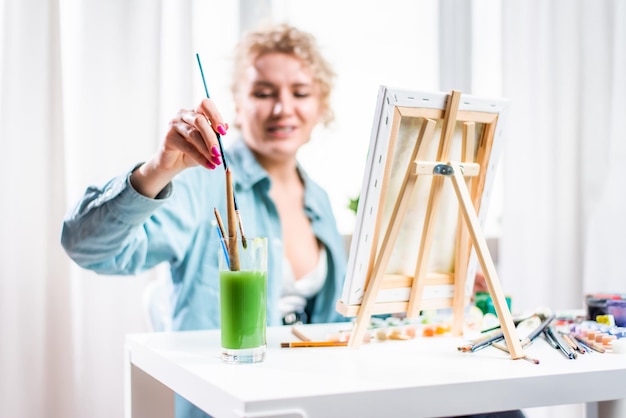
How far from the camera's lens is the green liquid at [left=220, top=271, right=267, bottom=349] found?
950 millimetres

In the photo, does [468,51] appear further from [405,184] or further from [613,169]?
[405,184]

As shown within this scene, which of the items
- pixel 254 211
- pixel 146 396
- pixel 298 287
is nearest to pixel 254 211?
pixel 254 211

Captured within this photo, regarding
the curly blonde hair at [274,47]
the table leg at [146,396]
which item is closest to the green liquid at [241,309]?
the table leg at [146,396]

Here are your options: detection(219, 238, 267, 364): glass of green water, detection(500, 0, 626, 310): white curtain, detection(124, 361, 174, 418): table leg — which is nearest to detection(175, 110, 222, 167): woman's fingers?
detection(219, 238, 267, 364): glass of green water

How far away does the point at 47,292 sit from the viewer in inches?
71.9

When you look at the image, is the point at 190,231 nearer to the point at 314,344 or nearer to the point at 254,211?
the point at 254,211

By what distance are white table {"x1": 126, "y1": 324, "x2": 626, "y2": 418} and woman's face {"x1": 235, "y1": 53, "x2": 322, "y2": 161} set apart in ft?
2.89

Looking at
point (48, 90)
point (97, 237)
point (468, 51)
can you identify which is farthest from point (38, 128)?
point (468, 51)

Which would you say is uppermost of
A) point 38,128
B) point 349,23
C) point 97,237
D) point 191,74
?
point 349,23

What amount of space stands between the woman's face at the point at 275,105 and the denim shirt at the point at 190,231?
0.07 m

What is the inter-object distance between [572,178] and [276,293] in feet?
3.96

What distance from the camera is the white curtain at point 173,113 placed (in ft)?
5.90

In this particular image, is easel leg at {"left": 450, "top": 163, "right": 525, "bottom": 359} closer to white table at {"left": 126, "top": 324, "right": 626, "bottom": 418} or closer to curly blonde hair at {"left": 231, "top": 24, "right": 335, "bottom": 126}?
white table at {"left": 126, "top": 324, "right": 626, "bottom": 418}

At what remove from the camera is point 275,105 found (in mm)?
1968
